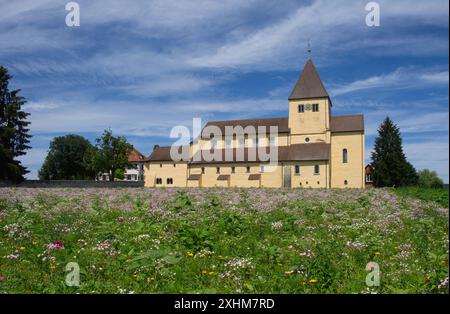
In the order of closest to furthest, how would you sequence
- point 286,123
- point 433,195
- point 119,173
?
1. point 433,195
2. point 286,123
3. point 119,173

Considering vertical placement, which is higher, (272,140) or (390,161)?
(272,140)

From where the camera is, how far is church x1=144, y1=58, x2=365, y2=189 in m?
65.1

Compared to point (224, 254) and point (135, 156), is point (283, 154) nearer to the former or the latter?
point (224, 254)

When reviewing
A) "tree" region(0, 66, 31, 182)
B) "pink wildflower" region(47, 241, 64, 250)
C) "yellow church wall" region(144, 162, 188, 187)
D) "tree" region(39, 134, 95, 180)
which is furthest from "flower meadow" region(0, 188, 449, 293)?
"tree" region(39, 134, 95, 180)

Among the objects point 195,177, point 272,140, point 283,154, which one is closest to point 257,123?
point 272,140

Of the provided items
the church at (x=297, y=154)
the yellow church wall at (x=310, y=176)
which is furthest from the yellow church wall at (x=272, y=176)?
the yellow church wall at (x=310, y=176)

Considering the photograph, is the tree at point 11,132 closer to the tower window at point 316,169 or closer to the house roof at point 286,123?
the house roof at point 286,123

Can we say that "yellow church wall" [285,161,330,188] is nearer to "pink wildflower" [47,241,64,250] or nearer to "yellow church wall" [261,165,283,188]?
"yellow church wall" [261,165,283,188]

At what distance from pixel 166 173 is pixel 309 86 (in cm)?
3294

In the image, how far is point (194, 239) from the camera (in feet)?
31.6

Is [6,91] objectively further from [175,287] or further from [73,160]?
[175,287]

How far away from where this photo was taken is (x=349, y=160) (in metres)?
65.8
